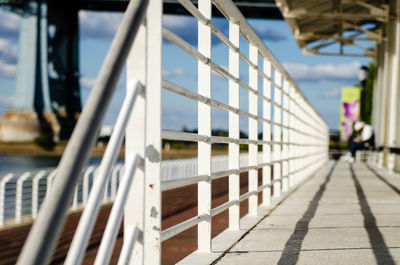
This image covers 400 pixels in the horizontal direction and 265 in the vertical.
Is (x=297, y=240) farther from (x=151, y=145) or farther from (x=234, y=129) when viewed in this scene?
(x=151, y=145)

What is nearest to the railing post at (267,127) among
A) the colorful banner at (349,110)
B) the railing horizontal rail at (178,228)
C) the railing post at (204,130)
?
the railing post at (204,130)

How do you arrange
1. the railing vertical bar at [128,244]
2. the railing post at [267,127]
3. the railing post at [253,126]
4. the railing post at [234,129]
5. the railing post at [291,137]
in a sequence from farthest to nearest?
the railing post at [291,137], the railing post at [267,127], the railing post at [253,126], the railing post at [234,129], the railing vertical bar at [128,244]

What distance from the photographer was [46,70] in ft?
185

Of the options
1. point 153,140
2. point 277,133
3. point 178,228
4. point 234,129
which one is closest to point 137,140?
point 153,140

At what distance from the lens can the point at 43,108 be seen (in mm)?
56875

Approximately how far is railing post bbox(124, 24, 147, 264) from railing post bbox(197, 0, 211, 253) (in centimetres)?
88

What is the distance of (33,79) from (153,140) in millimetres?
55754

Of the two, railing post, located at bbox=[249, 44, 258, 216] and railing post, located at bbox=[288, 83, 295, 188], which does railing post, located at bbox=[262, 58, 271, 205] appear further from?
railing post, located at bbox=[288, 83, 295, 188]

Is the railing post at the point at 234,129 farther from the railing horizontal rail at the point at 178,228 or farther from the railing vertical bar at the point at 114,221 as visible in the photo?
the railing vertical bar at the point at 114,221

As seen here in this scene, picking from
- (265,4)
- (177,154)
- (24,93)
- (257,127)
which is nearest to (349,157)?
(257,127)

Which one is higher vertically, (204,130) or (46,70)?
(46,70)

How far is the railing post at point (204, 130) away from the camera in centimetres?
270

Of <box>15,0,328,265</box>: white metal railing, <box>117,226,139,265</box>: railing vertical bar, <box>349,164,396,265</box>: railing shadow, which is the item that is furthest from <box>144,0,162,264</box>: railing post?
<box>349,164,396,265</box>: railing shadow

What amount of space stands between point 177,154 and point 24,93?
21.7 meters
